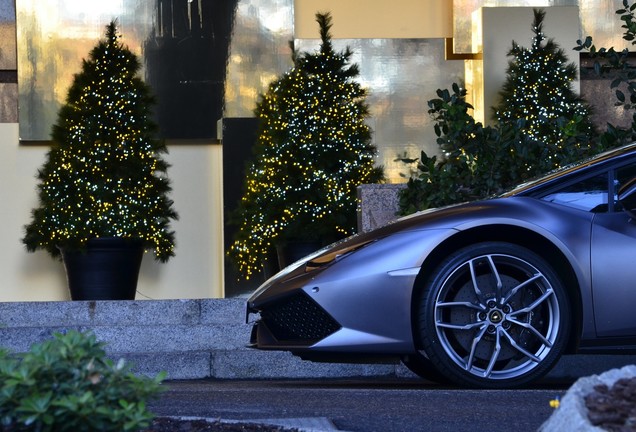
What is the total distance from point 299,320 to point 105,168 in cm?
598

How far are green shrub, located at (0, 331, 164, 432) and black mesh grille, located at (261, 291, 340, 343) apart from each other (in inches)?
109

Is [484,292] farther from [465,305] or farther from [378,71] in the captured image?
[378,71]

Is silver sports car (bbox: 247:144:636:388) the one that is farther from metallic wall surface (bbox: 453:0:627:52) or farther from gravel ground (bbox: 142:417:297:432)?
metallic wall surface (bbox: 453:0:627:52)

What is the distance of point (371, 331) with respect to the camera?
5.41 m

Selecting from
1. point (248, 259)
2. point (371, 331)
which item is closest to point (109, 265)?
point (248, 259)

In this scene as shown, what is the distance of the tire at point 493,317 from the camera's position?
542 centimetres

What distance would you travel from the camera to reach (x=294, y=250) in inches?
440

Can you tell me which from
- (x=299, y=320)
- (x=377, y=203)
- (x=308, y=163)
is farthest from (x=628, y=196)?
(x=308, y=163)

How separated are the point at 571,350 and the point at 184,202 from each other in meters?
7.44

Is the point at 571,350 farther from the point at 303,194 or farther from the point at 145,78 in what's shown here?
the point at 145,78

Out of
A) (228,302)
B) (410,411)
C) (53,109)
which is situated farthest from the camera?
(53,109)

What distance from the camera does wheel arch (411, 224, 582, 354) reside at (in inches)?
215

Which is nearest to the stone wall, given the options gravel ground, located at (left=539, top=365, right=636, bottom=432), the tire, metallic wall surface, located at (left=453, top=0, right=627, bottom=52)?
metallic wall surface, located at (left=453, top=0, right=627, bottom=52)

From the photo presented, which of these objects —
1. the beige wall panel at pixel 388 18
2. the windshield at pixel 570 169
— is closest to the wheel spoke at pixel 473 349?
the windshield at pixel 570 169
